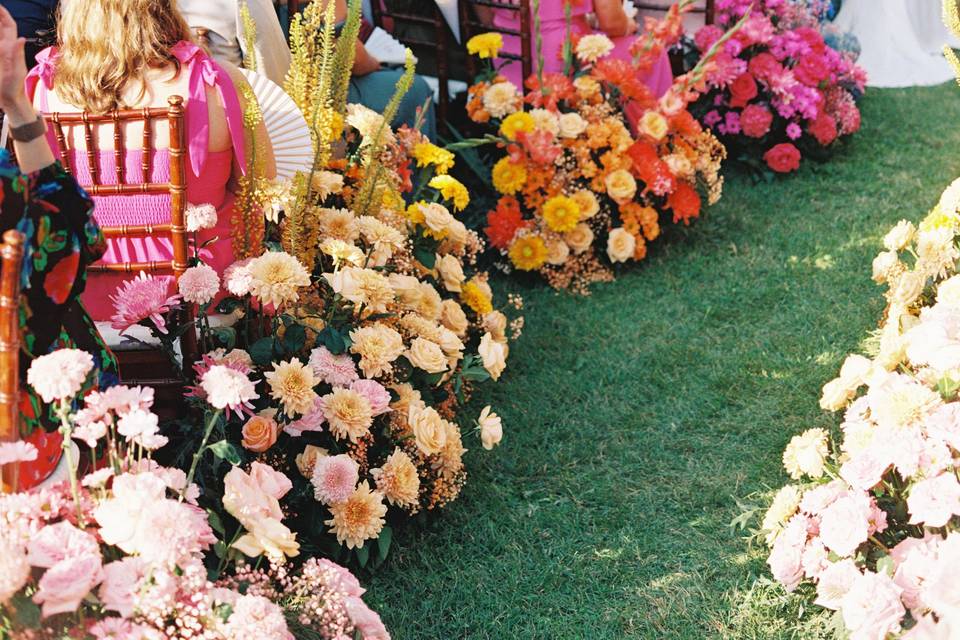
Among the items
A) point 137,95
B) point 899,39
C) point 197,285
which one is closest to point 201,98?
point 137,95

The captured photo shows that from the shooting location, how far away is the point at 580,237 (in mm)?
3840

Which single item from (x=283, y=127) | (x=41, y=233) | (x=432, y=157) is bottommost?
(x=432, y=157)

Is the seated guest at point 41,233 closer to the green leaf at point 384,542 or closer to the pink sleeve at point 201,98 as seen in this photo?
the pink sleeve at point 201,98

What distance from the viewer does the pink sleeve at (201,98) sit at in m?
2.32

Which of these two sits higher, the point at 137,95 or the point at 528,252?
the point at 137,95

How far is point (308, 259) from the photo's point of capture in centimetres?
263

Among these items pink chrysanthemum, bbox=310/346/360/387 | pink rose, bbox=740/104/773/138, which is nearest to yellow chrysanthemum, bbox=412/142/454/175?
pink chrysanthemum, bbox=310/346/360/387

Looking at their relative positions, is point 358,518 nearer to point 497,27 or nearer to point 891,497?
point 891,497

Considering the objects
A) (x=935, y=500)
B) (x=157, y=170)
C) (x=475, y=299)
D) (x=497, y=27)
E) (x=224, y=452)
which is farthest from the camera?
(x=497, y=27)

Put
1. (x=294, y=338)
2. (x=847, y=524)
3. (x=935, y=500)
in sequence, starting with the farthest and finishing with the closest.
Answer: (x=294, y=338) < (x=847, y=524) < (x=935, y=500)

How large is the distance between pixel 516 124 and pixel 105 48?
1.77 metres

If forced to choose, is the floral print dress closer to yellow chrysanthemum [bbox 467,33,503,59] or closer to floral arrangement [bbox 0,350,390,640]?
floral arrangement [bbox 0,350,390,640]

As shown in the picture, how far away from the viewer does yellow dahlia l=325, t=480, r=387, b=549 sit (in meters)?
2.28

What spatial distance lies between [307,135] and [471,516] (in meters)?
1.04
